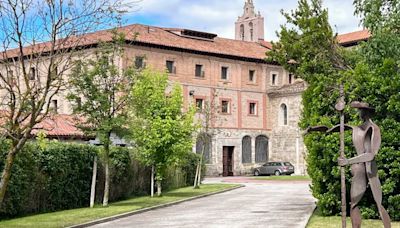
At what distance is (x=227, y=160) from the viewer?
184 feet

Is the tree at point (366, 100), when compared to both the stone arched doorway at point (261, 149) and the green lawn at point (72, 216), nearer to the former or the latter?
the green lawn at point (72, 216)

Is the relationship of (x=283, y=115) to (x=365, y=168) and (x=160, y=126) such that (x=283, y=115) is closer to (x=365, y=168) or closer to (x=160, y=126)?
(x=160, y=126)

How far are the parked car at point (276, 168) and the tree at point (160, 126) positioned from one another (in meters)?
26.7

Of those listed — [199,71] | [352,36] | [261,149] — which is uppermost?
[352,36]

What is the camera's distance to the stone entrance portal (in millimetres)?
55594

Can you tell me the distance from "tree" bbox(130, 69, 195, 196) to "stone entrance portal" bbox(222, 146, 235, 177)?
27.1 m

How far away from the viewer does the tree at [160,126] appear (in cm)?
2728

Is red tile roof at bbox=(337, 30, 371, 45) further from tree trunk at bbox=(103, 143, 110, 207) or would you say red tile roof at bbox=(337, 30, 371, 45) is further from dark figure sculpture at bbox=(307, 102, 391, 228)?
dark figure sculpture at bbox=(307, 102, 391, 228)

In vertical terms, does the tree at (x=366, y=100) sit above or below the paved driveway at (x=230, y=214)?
above

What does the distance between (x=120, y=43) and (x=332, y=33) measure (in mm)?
7767

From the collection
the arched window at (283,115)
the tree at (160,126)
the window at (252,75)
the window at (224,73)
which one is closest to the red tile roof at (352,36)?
the arched window at (283,115)

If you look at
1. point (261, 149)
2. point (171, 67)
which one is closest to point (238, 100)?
point (261, 149)

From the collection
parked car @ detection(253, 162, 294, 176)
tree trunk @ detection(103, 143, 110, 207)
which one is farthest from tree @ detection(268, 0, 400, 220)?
parked car @ detection(253, 162, 294, 176)

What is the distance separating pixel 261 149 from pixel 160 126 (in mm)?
32330
